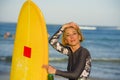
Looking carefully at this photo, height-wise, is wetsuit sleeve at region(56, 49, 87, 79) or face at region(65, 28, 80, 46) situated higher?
face at region(65, 28, 80, 46)

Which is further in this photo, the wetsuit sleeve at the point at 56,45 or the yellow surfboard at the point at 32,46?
the yellow surfboard at the point at 32,46

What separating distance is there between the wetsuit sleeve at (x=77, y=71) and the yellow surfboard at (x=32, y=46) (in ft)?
1.07

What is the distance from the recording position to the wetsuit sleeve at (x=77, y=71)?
5.97 ft

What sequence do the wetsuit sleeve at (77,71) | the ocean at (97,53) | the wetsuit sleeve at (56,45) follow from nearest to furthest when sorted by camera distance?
1. the wetsuit sleeve at (77,71)
2. the wetsuit sleeve at (56,45)
3. the ocean at (97,53)

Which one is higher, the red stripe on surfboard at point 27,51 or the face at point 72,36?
the face at point 72,36

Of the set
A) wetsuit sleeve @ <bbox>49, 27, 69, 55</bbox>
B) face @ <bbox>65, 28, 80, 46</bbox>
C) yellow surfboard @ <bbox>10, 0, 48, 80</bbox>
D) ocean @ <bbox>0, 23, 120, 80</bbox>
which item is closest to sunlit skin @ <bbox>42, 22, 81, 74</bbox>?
face @ <bbox>65, 28, 80, 46</bbox>

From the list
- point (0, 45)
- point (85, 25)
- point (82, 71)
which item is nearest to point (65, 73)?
point (82, 71)

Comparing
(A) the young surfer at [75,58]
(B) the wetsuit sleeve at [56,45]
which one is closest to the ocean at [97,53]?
(B) the wetsuit sleeve at [56,45]

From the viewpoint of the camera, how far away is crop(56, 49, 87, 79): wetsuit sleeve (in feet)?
5.97

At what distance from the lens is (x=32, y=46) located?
2.18 m

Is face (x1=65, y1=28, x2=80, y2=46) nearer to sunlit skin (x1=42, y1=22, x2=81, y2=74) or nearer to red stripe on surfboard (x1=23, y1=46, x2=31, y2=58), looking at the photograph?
sunlit skin (x1=42, y1=22, x2=81, y2=74)

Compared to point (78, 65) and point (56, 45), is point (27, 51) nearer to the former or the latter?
point (56, 45)

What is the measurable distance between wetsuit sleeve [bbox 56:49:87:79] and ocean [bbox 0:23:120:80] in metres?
1.47

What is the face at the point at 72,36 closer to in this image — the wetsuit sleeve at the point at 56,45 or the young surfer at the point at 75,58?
the young surfer at the point at 75,58
